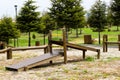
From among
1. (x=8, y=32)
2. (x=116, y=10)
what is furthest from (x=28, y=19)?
(x=116, y=10)

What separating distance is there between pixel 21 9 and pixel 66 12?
675 cm

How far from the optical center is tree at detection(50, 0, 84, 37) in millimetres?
24203

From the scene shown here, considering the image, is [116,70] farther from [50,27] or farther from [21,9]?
[50,27]

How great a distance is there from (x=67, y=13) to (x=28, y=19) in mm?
6183

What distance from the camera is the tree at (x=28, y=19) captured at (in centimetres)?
2950

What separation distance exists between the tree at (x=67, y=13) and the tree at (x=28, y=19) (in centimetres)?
447

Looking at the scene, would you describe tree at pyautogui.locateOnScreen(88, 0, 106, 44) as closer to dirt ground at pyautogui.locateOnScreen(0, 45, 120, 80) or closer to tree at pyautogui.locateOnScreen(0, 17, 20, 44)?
tree at pyautogui.locateOnScreen(0, 17, 20, 44)

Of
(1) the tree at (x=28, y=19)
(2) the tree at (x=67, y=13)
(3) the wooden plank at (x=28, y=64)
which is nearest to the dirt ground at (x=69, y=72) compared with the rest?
(3) the wooden plank at (x=28, y=64)

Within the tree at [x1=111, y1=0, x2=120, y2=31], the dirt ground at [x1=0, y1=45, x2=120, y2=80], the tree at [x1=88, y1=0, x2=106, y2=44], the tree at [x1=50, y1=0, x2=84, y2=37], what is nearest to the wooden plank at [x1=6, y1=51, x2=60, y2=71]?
the dirt ground at [x1=0, y1=45, x2=120, y2=80]

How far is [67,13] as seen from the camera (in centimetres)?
2538

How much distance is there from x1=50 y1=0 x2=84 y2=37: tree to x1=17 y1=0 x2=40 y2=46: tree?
4467mm

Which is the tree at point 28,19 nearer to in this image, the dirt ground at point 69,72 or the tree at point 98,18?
the tree at point 98,18

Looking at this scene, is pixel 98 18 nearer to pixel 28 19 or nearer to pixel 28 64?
pixel 28 19

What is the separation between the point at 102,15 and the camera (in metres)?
31.9
